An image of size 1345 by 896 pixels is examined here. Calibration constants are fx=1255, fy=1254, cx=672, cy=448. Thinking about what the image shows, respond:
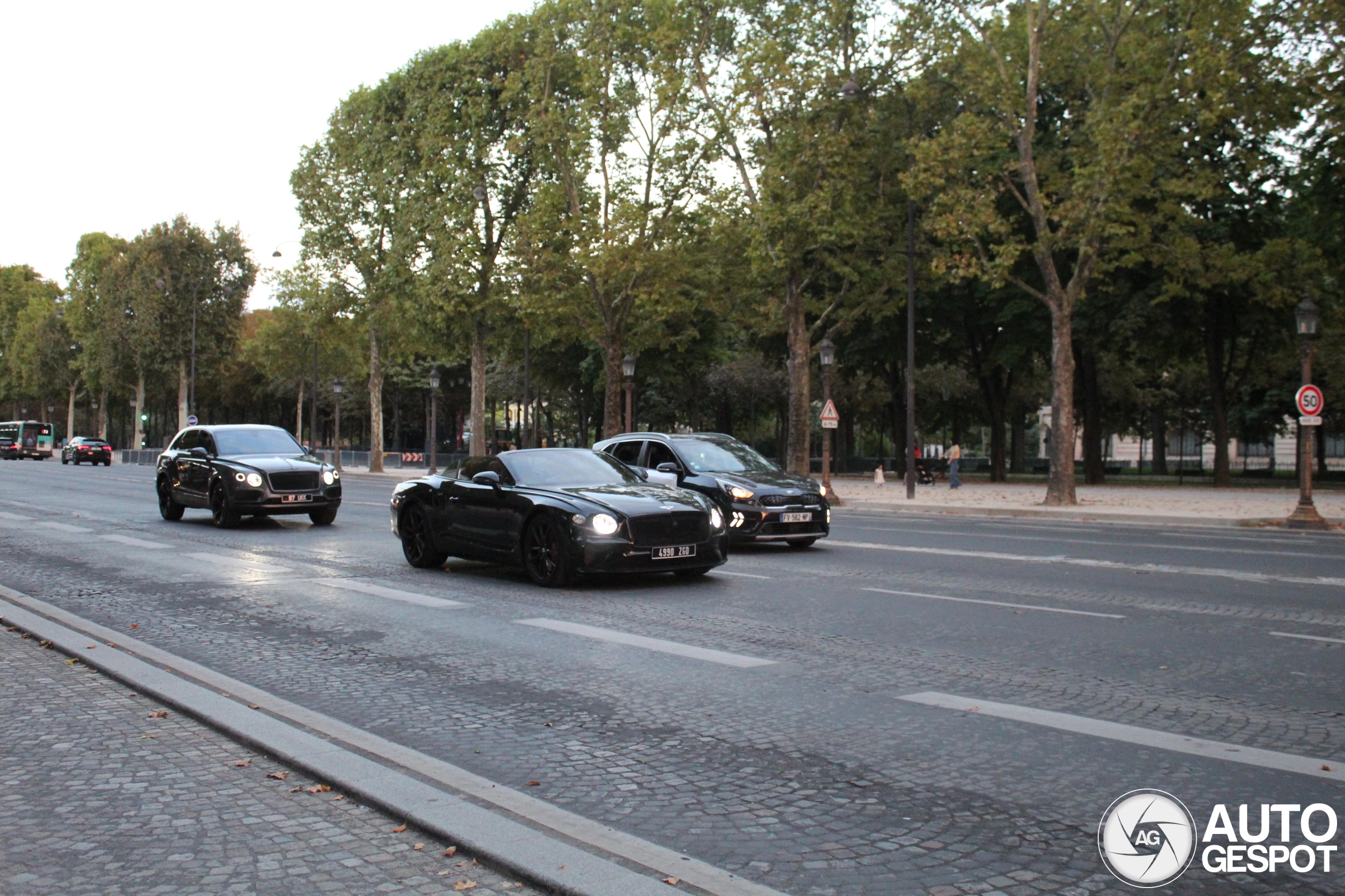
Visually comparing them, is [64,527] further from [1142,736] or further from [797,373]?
[797,373]

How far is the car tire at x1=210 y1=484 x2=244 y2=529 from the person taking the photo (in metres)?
20.4

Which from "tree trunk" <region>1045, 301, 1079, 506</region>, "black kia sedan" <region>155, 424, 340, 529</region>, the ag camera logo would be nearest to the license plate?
the ag camera logo

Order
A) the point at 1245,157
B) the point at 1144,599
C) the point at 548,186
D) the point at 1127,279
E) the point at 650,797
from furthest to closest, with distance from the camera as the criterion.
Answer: the point at 548,186
the point at 1127,279
the point at 1245,157
the point at 1144,599
the point at 650,797

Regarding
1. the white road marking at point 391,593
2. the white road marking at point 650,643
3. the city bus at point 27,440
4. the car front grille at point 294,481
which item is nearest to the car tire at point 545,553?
the white road marking at point 391,593

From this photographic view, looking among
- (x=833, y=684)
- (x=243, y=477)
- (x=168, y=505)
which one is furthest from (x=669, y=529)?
(x=168, y=505)

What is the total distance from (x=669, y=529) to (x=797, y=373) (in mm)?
24674

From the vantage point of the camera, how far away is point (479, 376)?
50.8 m

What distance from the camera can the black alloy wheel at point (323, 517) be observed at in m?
21.1

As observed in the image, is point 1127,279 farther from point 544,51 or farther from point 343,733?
point 343,733

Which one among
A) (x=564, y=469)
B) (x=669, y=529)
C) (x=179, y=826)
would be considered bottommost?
(x=179, y=826)

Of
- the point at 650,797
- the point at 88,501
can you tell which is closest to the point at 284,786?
the point at 650,797

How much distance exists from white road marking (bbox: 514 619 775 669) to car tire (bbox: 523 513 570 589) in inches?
85.9

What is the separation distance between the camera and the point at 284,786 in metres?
5.32

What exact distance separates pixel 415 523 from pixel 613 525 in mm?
3360
